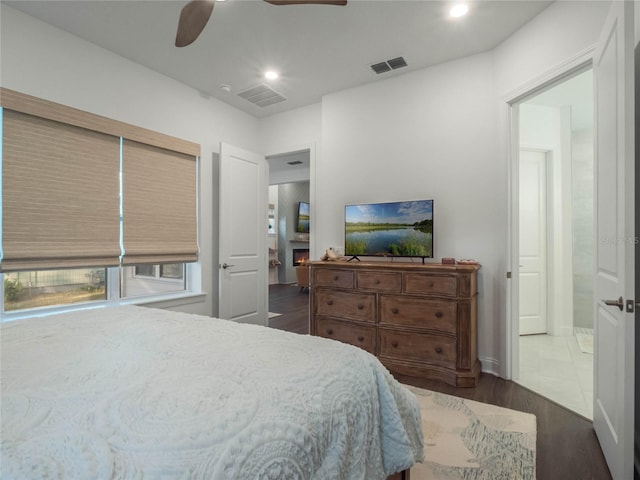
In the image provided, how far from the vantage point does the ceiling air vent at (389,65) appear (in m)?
3.03

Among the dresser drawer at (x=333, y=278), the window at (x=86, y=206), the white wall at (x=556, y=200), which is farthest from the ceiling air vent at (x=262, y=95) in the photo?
the white wall at (x=556, y=200)

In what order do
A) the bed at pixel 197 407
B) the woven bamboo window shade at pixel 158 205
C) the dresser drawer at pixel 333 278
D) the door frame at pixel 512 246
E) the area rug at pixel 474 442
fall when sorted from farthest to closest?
the dresser drawer at pixel 333 278, the woven bamboo window shade at pixel 158 205, the door frame at pixel 512 246, the area rug at pixel 474 442, the bed at pixel 197 407

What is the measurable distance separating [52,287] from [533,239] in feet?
16.4

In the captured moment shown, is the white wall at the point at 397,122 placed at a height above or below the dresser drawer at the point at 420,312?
above

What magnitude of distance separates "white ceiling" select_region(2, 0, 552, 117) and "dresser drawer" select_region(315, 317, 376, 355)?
2428 mm

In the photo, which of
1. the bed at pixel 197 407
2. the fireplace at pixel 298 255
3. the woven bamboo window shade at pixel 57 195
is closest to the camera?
the bed at pixel 197 407

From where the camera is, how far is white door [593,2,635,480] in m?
1.43

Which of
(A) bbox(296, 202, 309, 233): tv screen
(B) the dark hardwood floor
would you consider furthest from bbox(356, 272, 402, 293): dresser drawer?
(A) bbox(296, 202, 309, 233): tv screen

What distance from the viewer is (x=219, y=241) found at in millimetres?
3615

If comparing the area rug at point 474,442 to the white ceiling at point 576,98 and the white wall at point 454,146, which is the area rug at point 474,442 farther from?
the white ceiling at point 576,98

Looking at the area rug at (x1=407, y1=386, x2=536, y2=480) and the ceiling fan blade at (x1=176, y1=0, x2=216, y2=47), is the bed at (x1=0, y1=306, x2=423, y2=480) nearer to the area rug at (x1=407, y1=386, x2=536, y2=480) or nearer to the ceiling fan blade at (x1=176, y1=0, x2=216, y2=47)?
the area rug at (x1=407, y1=386, x2=536, y2=480)

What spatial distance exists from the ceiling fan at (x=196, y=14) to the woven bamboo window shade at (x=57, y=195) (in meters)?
1.35

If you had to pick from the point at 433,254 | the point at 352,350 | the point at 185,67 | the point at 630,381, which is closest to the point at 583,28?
the point at 433,254

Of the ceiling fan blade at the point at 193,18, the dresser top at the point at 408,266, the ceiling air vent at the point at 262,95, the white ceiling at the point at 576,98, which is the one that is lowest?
the dresser top at the point at 408,266
